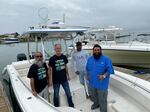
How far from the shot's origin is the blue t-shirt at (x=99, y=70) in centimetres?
429

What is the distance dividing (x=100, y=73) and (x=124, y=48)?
8.00 m

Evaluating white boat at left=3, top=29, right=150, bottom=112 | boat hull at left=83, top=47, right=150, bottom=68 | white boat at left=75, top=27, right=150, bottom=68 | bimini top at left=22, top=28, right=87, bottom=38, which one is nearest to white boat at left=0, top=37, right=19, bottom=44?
white boat at left=75, top=27, right=150, bottom=68

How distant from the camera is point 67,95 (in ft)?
16.4

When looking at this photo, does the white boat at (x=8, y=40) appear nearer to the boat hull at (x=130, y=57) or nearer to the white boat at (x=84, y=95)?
the boat hull at (x=130, y=57)

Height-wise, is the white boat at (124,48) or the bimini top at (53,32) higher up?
the bimini top at (53,32)

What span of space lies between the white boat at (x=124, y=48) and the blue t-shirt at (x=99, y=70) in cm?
707

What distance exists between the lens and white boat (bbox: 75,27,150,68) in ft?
38.0

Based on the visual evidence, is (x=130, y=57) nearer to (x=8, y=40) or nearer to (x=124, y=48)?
(x=124, y=48)

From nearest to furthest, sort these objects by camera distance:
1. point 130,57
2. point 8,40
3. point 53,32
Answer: point 53,32 < point 130,57 < point 8,40

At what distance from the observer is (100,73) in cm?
434

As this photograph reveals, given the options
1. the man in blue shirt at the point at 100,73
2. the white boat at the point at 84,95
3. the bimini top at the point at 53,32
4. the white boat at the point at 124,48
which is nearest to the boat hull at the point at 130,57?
the white boat at the point at 124,48

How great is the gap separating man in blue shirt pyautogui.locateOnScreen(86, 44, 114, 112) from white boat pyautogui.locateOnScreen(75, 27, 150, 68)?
7.05 meters

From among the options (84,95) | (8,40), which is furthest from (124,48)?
(8,40)

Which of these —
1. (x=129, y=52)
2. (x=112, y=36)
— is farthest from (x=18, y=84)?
(x=112, y=36)
